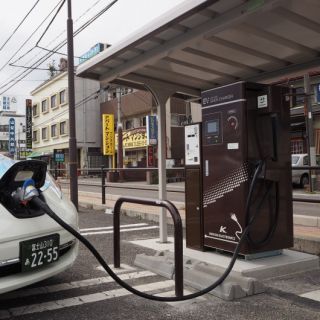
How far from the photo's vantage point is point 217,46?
18.4 ft

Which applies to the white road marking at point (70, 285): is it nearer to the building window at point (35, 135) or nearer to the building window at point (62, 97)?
the building window at point (62, 97)

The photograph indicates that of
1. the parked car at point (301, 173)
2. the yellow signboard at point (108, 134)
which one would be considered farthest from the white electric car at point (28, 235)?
the yellow signboard at point (108, 134)

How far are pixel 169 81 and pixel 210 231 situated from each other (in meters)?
2.38

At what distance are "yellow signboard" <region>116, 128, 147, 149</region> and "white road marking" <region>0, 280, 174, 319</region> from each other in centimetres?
3191

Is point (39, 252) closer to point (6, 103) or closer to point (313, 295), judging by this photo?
point (313, 295)

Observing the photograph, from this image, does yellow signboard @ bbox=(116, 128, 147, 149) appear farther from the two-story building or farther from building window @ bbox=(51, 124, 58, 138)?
building window @ bbox=(51, 124, 58, 138)

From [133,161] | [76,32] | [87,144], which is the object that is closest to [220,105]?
[76,32]

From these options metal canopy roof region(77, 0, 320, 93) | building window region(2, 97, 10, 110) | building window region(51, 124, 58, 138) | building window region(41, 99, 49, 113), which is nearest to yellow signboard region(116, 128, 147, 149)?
building window region(51, 124, 58, 138)

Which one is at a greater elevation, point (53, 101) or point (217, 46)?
point (53, 101)

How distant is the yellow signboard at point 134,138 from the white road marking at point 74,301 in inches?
1256

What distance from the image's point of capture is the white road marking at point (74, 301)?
13.8 ft

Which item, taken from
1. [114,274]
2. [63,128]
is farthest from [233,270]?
[63,128]

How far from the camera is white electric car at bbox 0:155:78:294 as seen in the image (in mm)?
3795

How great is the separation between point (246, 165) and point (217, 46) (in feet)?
4.88
